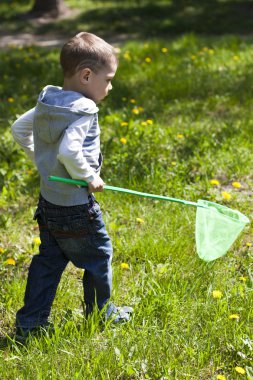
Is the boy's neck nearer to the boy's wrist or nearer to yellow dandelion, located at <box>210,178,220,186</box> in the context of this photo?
the boy's wrist

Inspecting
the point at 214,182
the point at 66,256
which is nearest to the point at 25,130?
the point at 66,256

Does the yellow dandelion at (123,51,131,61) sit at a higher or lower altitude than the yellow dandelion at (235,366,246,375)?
higher

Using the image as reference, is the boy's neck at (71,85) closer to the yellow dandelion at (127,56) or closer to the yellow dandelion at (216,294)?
the yellow dandelion at (216,294)

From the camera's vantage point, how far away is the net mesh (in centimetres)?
278

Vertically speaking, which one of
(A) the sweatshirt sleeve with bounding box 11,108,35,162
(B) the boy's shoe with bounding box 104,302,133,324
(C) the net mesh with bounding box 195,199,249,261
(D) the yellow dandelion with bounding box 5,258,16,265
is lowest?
(B) the boy's shoe with bounding box 104,302,133,324

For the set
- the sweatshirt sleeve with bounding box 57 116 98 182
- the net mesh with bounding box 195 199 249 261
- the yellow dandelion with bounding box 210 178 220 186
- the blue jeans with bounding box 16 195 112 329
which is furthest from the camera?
the yellow dandelion with bounding box 210 178 220 186

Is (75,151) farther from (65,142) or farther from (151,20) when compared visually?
(151,20)

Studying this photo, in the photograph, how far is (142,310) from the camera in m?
2.71

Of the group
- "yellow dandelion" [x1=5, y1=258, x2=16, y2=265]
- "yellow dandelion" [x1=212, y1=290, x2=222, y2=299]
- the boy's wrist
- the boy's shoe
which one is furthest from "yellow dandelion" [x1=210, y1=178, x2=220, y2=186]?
the boy's wrist

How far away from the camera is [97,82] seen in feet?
7.86

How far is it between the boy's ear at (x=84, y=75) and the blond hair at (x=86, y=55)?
1 cm

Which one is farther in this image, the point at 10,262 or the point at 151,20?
the point at 151,20

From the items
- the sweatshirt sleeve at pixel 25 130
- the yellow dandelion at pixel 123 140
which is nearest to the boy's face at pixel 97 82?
the sweatshirt sleeve at pixel 25 130

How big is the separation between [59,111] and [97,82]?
22cm
